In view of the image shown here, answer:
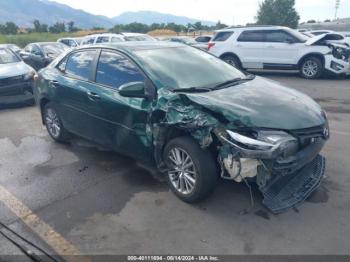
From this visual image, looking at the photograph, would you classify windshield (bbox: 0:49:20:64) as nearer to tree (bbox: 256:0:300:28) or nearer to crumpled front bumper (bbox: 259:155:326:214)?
crumpled front bumper (bbox: 259:155:326:214)

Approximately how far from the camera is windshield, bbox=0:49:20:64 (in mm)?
9603

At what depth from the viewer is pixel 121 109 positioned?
4.19m

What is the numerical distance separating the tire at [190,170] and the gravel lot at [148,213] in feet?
0.48

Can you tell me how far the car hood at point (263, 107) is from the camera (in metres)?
3.34

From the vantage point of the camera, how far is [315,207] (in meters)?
3.60

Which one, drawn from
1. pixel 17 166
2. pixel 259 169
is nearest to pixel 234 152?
pixel 259 169

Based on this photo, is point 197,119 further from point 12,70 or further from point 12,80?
point 12,70

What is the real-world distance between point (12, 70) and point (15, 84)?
420 mm

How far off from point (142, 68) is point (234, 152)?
1529 mm

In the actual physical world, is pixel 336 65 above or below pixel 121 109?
below

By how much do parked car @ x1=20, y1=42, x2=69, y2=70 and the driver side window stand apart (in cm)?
1015

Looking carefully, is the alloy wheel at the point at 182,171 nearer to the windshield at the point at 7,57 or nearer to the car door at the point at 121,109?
the car door at the point at 121,109

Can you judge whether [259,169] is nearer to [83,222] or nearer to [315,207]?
[315,207]

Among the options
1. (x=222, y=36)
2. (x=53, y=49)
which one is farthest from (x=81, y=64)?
(x=53, y=49)
